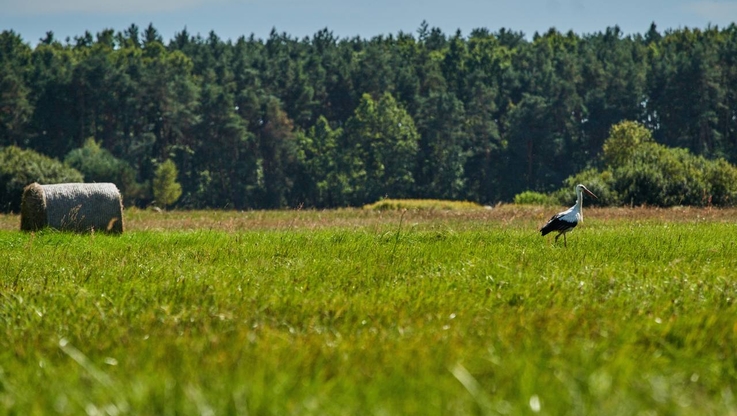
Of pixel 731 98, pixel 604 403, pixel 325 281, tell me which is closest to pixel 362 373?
pixel 604 403

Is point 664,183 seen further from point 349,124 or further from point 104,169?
point 349,124

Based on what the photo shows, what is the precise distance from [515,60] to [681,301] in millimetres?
120271

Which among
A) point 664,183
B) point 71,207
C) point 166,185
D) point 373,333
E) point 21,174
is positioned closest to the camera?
point 373,333

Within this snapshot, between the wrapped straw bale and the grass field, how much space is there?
9432 mm

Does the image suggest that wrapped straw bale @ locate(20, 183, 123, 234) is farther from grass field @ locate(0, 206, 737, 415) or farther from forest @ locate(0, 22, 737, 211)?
forest @ locate(0, 22, 737, 211)

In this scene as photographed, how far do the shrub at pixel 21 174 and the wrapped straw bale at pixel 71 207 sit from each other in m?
23.3

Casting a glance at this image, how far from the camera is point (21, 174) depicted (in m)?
51.4

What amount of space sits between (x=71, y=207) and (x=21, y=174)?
28904 mm

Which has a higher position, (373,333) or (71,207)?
(373,333)

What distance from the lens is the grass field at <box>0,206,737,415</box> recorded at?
17.9 ft

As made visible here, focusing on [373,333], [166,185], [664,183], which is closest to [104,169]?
[166,185]

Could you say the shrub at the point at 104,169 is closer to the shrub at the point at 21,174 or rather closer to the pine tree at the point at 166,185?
the pine tree at the point at 166,185

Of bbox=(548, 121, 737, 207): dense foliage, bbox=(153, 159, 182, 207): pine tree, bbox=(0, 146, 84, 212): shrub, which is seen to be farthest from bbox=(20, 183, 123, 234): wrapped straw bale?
bbox=(153, 159, 182, 207): pine tree

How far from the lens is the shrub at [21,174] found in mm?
49812
